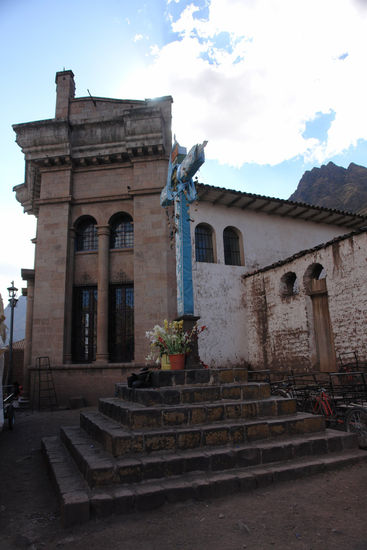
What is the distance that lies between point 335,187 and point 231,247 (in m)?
45.8

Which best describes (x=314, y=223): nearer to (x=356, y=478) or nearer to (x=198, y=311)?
(x=198, y=311)

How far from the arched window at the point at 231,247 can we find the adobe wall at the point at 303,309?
44.4 inches

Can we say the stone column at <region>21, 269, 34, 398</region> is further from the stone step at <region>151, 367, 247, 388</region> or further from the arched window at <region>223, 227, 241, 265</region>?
the stone step at <region>151, 367, 247, 388</region>

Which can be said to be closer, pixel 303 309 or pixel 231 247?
pixel 303 309

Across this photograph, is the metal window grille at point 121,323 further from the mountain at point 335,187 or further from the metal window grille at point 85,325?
the mountain at point 335,187

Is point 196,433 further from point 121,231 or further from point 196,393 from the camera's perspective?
point 121,231

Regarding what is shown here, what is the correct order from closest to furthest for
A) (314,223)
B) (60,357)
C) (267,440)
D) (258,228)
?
(267,440) < (60,357) < (258,228) < (314,223)

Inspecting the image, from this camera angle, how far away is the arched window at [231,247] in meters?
15.7

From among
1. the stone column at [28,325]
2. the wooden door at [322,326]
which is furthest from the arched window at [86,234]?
the wooden door at [322,326]

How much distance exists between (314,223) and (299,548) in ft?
55.4

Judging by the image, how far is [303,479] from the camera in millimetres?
4371

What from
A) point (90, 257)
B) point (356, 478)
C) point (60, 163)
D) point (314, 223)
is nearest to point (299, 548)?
point (356, 478)

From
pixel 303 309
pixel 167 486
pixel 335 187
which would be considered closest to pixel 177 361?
pixel 167 486

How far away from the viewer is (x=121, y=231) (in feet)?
45.3
